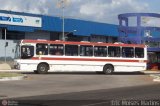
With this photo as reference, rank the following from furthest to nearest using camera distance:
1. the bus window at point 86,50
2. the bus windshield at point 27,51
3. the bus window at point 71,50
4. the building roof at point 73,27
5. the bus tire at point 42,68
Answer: the building roof at point 73,27 → the bus window at point 86,50 → the bus window at point 71,50 → the bus tire at point 42,68 → the bus windshield at point 27,51

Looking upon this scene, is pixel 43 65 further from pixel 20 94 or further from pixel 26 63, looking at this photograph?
pixel 20 94

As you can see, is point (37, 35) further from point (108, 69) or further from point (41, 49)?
point (41, 49)

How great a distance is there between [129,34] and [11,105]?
44152mm

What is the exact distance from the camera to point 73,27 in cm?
8819

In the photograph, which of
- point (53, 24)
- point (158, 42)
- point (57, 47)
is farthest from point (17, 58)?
point (53, 24)

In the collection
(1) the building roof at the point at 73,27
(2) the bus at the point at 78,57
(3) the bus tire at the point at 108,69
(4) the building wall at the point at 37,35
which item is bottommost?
(3) the bus tire at the point at 108,69

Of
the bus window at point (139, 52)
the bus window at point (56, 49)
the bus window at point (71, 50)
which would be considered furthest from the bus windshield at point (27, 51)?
the bus window at point (139, 52)

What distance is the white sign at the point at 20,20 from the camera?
7356cm

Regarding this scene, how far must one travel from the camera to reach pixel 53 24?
83688mm

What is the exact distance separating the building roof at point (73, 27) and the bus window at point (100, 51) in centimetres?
3673

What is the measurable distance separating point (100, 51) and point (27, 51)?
6.79 meters

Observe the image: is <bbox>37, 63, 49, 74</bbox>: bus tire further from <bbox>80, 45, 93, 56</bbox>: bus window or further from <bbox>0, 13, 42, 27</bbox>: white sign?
<bbox>0, 13, 42, 27</bbox>: white sign

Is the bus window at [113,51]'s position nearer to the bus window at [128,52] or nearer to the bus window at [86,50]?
A: the bus window at [128,52]

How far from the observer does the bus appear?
3719 cm
